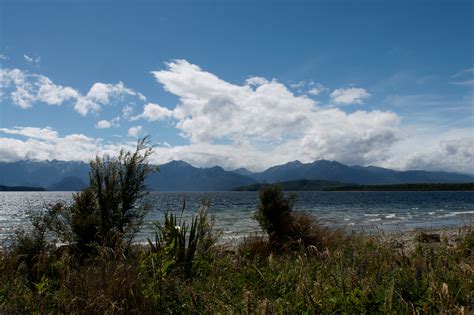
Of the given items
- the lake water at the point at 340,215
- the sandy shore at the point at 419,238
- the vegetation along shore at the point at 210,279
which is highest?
the vegetation along shore at the point at 210,279

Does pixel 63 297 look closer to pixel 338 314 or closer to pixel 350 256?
pixel 338 314

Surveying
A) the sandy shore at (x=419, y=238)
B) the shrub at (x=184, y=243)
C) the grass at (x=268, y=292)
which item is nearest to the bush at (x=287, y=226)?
the sandy shore at (x=419, y=238)

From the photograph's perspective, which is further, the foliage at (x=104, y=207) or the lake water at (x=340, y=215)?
the lake water at (x=340, y=215)

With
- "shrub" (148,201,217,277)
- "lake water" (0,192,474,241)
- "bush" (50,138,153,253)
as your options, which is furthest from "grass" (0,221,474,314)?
"bush" (50,138,153,253)

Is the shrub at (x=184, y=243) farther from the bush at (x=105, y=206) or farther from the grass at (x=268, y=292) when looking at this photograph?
the bush at (x=105, y=206)

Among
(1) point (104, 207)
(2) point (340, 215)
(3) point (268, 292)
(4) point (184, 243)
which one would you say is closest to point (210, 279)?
(3) point (268, 292)

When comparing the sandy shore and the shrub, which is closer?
the shrub

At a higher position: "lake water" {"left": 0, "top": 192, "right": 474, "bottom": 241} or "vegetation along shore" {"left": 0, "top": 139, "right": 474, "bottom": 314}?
"vegetation along shore" {"left": 0, "top": 139, "right": 474, "bottom": 314}

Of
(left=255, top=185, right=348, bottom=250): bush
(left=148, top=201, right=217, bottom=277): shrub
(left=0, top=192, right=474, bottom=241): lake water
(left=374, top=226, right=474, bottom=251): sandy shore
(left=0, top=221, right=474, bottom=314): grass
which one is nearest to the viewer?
(left=0, top=221, right=474, bottom=314): grass

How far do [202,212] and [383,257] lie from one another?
3.51 meters

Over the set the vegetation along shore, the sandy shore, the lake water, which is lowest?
the lake water

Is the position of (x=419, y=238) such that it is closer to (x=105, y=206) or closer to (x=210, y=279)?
(x=210, y=279)

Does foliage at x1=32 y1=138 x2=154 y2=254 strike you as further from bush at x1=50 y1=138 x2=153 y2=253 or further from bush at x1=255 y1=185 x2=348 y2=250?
bush at x1=255 y1=185 x2=348 y2=250

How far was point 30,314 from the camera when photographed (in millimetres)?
4191
